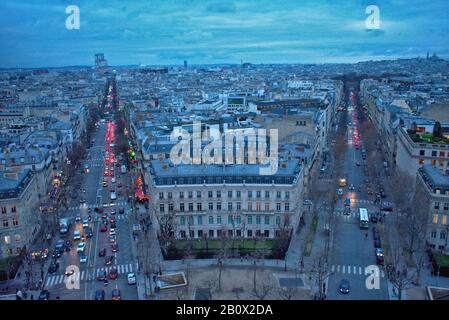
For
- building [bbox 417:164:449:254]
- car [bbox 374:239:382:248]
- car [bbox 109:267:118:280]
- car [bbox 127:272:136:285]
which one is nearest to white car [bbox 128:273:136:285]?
car [bbox 127:272:136:285]

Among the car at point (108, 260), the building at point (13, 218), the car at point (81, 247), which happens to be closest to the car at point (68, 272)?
the car at point (108, 260)

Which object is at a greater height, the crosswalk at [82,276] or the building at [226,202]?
the building at [226,202]

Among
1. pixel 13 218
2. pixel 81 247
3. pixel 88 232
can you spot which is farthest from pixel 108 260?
pixel 13 218

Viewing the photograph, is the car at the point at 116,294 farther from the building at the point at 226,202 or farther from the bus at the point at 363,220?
the bus at the point at 363,220

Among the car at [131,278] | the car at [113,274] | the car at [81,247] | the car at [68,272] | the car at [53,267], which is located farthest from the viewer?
the car at [81,247]

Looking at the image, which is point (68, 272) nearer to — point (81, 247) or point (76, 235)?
point (81, 247)
